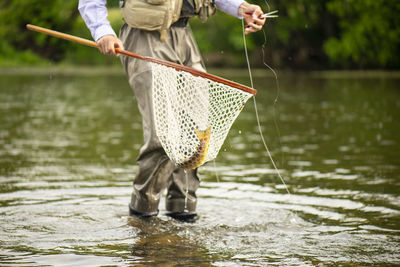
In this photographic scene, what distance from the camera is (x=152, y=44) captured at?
4652 millimetres

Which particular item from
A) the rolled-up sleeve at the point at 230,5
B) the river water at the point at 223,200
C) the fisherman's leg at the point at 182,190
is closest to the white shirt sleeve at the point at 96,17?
the rolled-up sleeve at the point at 230,5

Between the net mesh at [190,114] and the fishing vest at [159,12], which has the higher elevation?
the fishing vest at [159,12]

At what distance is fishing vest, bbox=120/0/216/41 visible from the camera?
4480 mm

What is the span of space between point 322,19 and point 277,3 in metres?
2.89

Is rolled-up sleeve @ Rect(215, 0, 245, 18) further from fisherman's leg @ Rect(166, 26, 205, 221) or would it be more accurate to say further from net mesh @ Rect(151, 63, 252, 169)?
net mesh @ Rect(151, 63, 252, 169)

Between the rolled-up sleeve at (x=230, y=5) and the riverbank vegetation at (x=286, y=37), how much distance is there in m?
21.6

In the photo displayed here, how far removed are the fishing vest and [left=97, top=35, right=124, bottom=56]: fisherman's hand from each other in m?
0.23

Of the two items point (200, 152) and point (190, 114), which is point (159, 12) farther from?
point (200, 152)

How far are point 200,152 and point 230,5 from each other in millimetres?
1041

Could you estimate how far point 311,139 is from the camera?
9812 millimetres

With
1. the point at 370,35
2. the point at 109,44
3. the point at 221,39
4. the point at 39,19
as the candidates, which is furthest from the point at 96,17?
the point at 221,39

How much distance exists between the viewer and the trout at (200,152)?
14.7ft

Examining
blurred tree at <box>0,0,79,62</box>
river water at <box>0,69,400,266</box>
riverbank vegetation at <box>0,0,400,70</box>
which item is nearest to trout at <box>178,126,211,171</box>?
river water at <box>0,69,400,266</box>

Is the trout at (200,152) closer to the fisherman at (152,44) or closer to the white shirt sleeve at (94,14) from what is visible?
the fisherman at (152,44)
